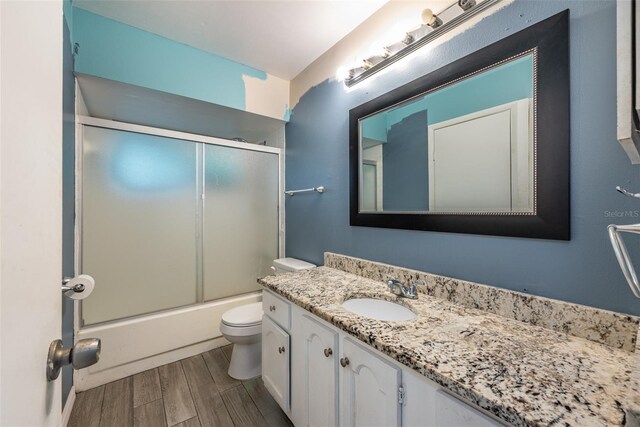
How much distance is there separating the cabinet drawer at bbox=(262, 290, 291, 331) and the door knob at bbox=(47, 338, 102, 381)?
866 millimetres

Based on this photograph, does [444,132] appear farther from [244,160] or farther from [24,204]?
[244,160]

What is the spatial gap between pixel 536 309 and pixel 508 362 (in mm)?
369

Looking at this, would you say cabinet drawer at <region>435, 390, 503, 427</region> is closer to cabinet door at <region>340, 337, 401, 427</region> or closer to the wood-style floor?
cabinet door at <region>340, 337, 401, 427</region>

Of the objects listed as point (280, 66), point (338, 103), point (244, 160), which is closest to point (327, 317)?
point (338, 103)

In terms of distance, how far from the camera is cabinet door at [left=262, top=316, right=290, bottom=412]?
4.30ft

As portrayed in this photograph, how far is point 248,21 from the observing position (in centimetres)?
162

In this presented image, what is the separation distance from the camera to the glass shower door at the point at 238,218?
2.20m

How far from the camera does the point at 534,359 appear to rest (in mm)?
695

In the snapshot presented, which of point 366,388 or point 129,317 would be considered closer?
point 366,388

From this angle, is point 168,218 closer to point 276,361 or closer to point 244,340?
point 244,340

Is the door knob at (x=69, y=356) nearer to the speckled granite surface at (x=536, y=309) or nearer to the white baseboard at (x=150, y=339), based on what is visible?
the speckled granite surface at (x=536, y=309)

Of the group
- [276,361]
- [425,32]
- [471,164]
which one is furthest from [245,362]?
[425,32]

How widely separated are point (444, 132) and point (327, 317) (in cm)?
102

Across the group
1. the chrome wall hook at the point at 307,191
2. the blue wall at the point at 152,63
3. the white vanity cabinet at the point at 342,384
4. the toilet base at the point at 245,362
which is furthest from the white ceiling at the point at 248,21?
the toilet base at the point at 245,362
